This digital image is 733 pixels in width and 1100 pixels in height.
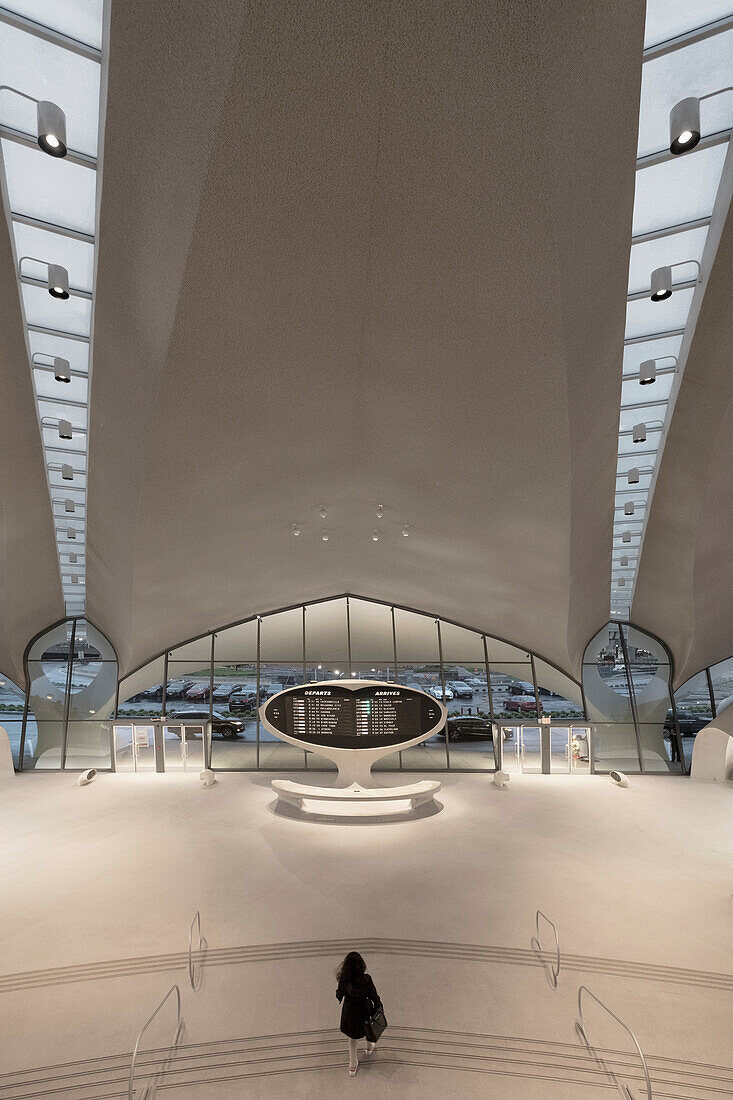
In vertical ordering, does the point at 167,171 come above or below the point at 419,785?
above

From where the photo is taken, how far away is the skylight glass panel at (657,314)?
30.7 ft

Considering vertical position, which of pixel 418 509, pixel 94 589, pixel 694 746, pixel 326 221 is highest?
pixel 326 221

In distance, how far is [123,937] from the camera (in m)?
8.47

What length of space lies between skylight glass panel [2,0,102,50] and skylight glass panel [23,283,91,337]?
12.9ft

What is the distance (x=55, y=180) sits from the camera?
742cm

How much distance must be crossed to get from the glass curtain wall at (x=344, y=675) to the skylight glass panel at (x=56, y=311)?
44.3ft

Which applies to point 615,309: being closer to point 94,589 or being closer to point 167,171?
point 167,171

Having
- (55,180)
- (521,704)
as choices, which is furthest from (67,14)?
(521,704)

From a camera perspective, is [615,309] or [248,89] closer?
[248,89]

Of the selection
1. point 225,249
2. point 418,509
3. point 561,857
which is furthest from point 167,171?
point 561,857

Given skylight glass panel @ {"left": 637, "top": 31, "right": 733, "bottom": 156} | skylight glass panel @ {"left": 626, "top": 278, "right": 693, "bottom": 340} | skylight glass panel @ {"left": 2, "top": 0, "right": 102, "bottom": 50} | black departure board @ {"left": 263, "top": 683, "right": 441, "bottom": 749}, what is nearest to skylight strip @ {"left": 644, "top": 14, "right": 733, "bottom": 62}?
skylight glass panel @ {"left": 637, "top": 31, "right": 733, "bottom": 156}

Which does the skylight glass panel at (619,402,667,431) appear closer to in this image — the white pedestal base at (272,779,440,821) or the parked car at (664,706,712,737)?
the white pedestal base at (272,779,440,821)

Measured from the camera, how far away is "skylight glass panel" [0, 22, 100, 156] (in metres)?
5.89

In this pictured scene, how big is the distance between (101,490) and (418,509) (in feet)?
23.3
